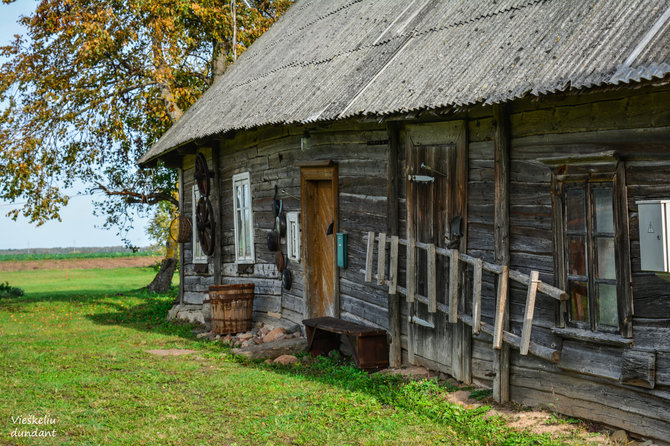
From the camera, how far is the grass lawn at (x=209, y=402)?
19.5 ft

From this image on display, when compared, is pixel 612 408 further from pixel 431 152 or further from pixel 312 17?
pixel 312 17

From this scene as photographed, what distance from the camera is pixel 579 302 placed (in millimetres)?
6023

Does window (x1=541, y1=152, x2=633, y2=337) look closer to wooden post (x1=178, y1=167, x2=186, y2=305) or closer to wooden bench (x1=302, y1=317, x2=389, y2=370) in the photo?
wooden bench (x1=302, y1=317, x2=389, y2=370)

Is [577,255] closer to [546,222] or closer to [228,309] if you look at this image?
[546,222]

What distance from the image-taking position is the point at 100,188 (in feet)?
69.5

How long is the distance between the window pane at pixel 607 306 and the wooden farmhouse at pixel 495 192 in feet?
0.04

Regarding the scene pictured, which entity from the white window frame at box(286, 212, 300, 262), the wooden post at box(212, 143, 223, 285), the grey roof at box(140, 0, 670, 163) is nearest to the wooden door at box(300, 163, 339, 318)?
the white window frame at box(286, 212, 300, 262)

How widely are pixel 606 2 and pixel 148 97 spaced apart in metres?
14.2

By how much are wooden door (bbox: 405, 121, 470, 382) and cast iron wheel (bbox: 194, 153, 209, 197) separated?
251 inches

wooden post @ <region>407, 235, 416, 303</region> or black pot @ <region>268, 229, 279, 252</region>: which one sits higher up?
black pot @ <region>268, 229, 279, 252</region>

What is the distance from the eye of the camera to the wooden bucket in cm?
1127

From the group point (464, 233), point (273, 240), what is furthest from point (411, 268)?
point (273, 240)

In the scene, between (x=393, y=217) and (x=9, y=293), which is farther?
(x=9, y=293)

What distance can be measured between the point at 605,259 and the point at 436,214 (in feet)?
7.09
